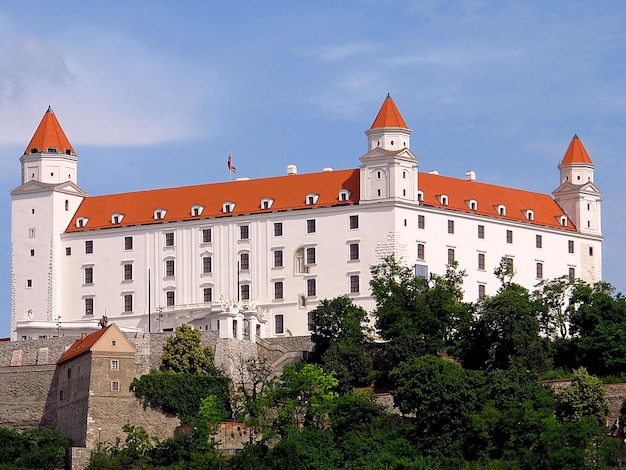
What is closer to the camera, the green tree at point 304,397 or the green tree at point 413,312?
the green tree at point 304,397

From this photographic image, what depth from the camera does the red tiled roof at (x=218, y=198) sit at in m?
106

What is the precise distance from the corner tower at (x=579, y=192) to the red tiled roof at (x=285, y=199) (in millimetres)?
671

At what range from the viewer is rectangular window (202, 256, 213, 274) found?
349 ft

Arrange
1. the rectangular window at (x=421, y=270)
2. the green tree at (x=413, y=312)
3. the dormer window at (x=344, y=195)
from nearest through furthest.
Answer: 1. the green tree at (x=413, y=312)
2. the rectangular window at (x=421, y=270)
3. the dormer window at (x=344, y=195)

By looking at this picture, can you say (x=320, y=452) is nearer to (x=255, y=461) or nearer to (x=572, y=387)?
(x=255, y=461)

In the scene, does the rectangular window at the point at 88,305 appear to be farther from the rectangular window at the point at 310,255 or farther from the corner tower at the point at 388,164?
the corner tower at the point at 388,164

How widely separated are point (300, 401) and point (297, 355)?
335 inches

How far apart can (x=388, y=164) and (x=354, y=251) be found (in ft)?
15.5

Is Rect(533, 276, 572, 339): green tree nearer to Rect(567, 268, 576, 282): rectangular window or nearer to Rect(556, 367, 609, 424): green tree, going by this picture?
Rect(567, 268, 576, 282): rectangular window

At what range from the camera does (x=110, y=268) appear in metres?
108

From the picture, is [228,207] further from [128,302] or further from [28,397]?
[28,397]

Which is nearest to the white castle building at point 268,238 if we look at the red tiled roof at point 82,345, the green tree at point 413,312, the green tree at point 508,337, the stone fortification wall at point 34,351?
the green tree at point 413,312

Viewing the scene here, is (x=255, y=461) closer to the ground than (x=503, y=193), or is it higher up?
closer to the ground

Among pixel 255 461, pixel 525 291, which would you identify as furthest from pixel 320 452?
pixel 525 291
